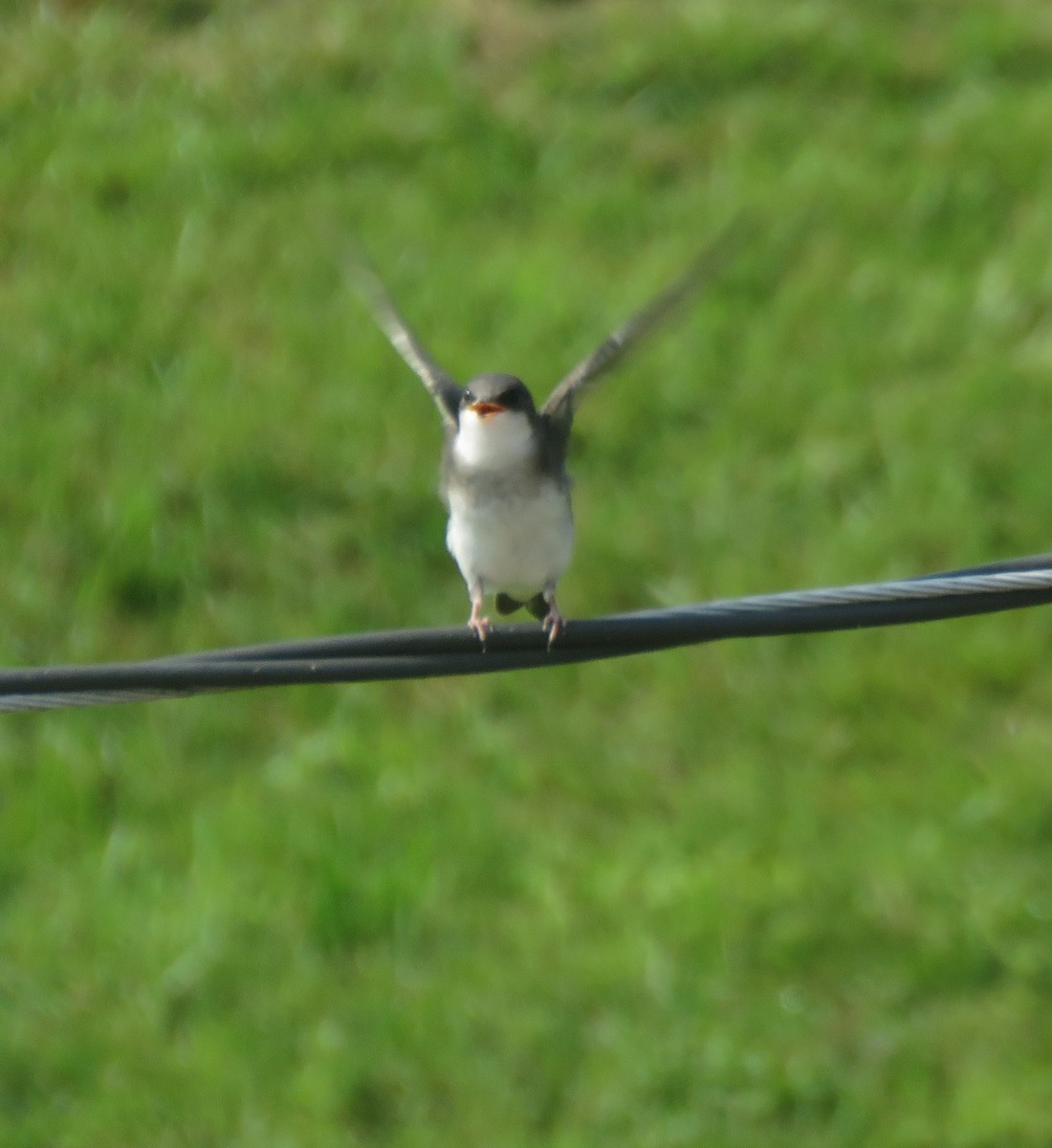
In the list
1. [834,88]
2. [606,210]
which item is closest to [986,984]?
[606,210]

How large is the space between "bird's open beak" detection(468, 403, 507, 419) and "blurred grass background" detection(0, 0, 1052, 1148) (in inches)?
83.8

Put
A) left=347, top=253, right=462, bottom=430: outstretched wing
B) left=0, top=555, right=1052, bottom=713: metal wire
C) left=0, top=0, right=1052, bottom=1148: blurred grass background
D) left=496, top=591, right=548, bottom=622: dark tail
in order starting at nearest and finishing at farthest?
left=0, top=555, right=1052, bottom=713: metal wire, left=347, top=253, right=462, bottom=430: outstretched wing, left=496, top=591, right=548, bottom=622: dark tail, left=0, top=0, right=1052, bottom=1148: blurred grass background

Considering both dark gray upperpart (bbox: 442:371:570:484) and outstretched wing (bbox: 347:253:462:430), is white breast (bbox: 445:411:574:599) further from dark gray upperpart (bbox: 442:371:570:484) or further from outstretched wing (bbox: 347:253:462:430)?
outstretched wing (bbox: 347:253:462:430)

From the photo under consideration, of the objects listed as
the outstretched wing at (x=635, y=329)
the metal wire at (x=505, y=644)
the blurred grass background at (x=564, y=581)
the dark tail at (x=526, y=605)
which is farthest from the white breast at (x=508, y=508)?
the blurred grass background at (x=564, y=581)

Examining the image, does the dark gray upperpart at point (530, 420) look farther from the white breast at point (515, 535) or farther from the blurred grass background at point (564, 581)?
the blurred grass background at point (564, 581)

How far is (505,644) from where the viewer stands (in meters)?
3.21

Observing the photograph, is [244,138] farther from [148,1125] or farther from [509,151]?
[148,1125]

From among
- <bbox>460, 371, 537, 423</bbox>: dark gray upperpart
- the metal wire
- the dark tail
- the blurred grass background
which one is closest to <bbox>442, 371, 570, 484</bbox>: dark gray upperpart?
<bbox>460, 371, 537, 423</bbox>: dark gray upperpart

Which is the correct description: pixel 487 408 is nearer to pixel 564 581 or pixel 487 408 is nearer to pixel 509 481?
pixel 509 481

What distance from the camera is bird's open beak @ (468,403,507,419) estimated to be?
4.16 m

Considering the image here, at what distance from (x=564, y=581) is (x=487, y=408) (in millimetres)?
2999

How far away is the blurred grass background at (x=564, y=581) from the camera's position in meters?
5.70

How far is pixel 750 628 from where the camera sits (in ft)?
10.3

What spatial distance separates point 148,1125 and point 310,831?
1039 mm
